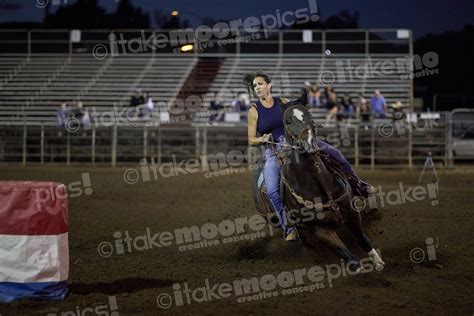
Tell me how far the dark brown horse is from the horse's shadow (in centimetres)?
161

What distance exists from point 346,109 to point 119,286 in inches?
643

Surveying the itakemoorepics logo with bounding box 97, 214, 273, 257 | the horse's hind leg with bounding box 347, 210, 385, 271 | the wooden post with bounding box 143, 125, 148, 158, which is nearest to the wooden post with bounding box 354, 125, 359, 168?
the wooden post with bounding box 143, 125, 148, 158

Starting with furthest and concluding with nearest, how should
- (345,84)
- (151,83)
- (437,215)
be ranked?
(151,83) < (345,84) < (437,215)

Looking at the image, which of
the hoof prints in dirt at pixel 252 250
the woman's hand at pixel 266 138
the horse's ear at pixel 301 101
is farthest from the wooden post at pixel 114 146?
the horse's ear at pixel 301 101

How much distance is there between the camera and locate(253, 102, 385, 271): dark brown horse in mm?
6367

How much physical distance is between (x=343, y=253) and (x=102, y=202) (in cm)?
798

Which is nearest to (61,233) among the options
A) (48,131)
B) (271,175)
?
(271,175)

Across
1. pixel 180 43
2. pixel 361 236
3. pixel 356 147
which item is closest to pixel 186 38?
pixel 180 43

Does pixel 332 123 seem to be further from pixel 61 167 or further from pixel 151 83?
pixel 151 83

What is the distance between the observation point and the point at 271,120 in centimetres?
729

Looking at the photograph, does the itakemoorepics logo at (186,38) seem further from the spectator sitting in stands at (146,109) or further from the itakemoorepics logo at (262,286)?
the itakemoorepics logo at (262,286)

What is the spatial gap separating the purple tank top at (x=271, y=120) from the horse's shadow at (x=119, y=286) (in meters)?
2.02

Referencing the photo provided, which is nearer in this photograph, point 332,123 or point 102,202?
point 102,202

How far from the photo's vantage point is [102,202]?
1350 centimetres
